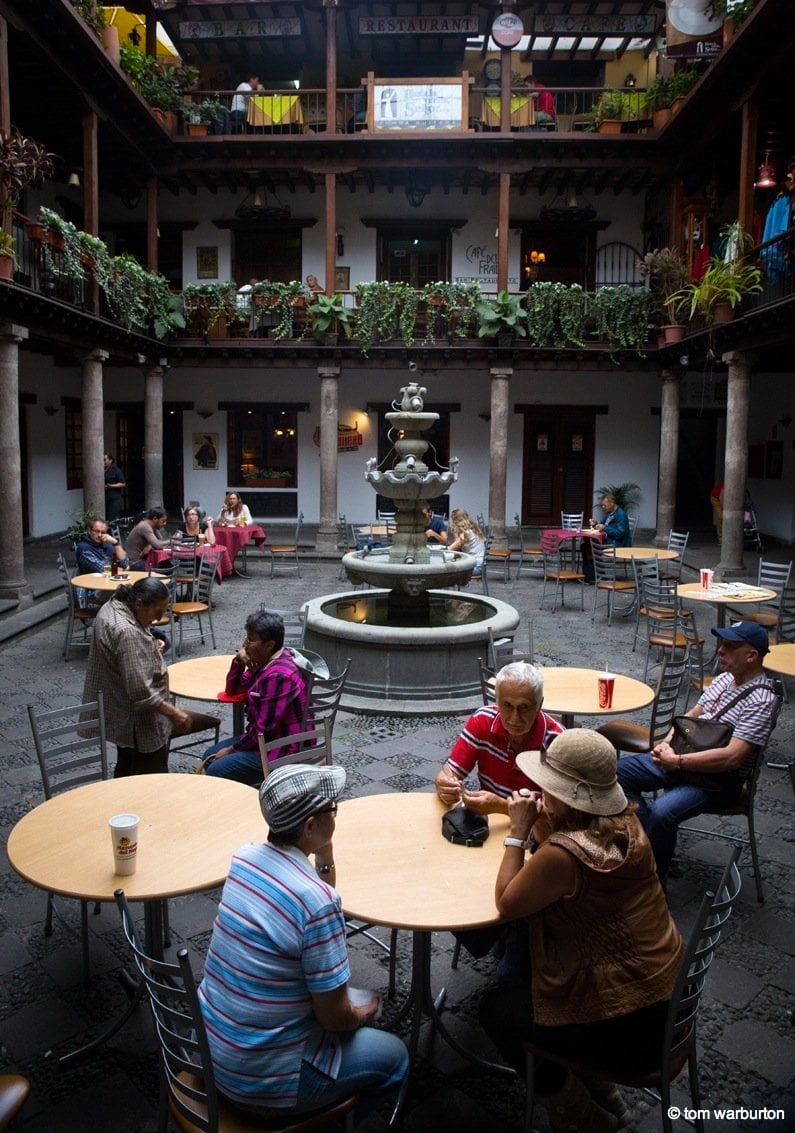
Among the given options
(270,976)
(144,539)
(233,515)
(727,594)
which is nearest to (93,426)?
(233,515)

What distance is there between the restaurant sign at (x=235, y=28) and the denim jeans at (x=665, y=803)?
17.8m

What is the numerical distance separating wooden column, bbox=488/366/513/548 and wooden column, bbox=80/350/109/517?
689 centimetres

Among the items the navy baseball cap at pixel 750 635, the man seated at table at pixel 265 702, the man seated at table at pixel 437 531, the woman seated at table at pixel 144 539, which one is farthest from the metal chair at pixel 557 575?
the man seated at table at pixel 265 702

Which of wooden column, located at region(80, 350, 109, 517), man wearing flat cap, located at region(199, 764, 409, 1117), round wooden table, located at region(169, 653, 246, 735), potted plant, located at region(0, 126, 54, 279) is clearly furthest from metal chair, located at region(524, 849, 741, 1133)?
wooden column, located at region(80, 350, 109, 517)

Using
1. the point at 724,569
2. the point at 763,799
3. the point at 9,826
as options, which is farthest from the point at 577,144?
Result: the point at 9,826

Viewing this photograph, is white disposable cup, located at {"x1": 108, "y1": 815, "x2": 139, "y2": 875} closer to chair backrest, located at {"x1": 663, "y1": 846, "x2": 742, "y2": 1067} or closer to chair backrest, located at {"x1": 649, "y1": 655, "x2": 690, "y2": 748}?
chair backrest, located at {"x1": 663, "y1": 846, "x2": 742, "y2": 1067}

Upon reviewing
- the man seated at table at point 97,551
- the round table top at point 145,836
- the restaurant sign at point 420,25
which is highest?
the restaurant sign at point 420,25

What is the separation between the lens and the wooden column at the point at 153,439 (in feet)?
55.0

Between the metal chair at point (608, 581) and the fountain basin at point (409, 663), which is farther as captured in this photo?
the metal chair at point (608, 581)

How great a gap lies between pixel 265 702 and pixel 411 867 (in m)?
1.50

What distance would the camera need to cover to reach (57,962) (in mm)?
3674

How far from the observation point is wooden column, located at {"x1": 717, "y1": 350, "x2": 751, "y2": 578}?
13.3 m

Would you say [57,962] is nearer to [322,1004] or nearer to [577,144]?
[322,1004]

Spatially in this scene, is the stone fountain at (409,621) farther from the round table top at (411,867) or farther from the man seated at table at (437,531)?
the round table top at (411,867)
